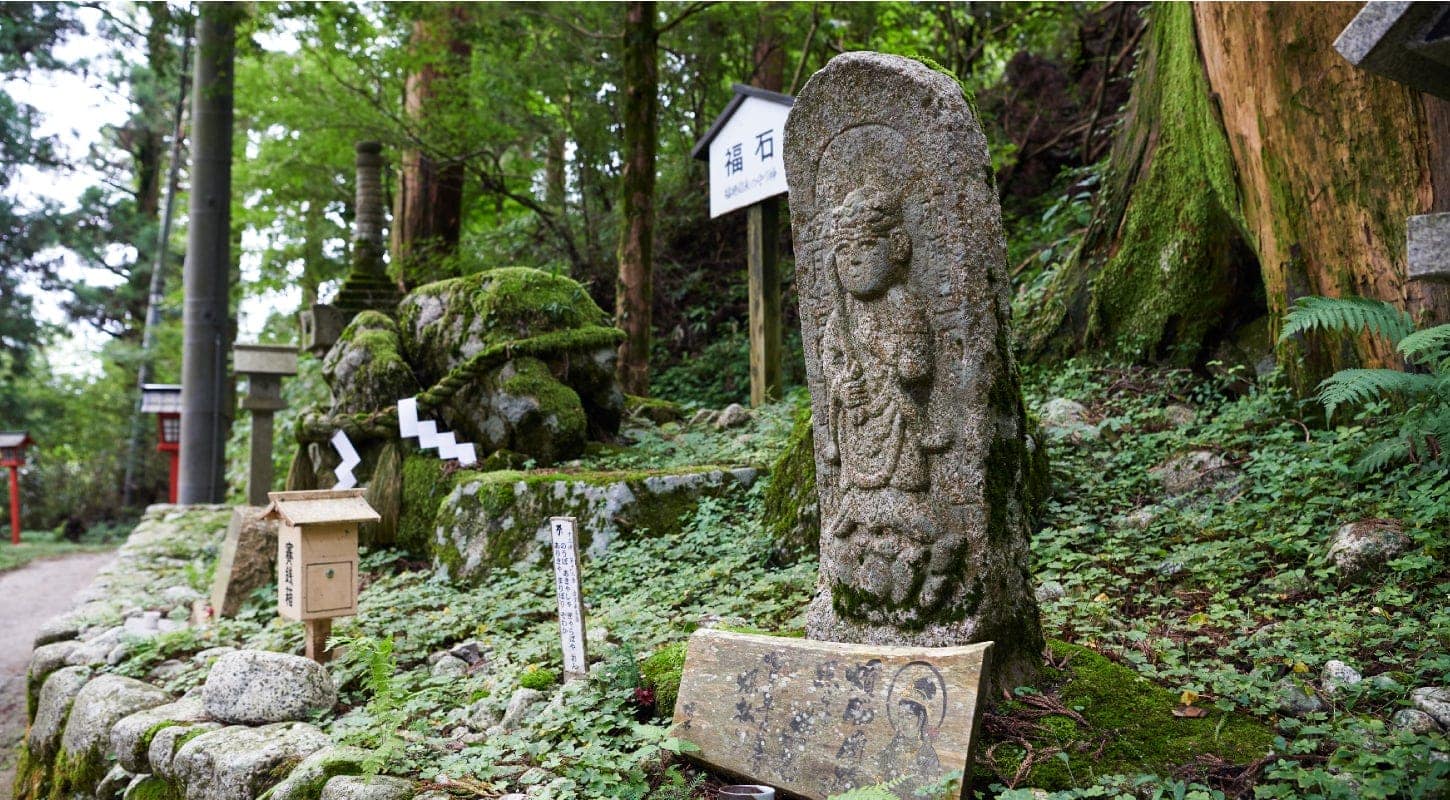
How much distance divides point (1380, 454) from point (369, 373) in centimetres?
678

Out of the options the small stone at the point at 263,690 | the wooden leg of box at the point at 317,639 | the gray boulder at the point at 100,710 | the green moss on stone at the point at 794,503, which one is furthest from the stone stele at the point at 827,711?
the gray boulder at the point at 100,710

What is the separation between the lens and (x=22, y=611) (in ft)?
35.6

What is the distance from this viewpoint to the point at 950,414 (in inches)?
139

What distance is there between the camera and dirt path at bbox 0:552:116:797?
7141 millimetres

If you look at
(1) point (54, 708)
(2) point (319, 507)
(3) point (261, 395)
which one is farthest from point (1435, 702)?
(3) point (261, 395)

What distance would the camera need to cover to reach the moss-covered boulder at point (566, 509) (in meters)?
6.19

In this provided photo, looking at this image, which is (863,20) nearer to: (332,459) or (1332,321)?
(332,459)

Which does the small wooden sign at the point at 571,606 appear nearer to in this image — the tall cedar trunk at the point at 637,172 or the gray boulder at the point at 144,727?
the gray boulder at the point at 144,727

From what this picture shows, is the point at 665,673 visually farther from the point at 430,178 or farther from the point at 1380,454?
the point at 430,178

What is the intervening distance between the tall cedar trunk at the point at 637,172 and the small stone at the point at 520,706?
5801 mm

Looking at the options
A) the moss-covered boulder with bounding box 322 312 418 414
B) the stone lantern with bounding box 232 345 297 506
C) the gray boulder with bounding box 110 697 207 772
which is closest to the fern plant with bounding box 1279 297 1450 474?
the gray boulder with bounding box 110 697 207 772

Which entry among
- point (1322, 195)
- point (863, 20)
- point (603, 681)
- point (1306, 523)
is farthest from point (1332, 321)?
point (863, 20)

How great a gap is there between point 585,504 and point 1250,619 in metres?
3.69

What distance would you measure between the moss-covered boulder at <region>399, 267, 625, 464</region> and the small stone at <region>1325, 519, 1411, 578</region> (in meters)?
4.98
